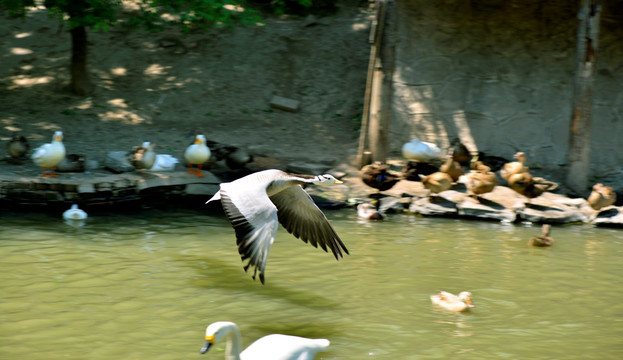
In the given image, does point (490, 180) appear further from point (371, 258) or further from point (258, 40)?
point (258, 40)

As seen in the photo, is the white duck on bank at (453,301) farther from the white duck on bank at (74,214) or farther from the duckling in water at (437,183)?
the white duck on bank at (74,214)

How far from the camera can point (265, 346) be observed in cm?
475

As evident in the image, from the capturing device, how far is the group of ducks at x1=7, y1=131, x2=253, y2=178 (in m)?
9.78

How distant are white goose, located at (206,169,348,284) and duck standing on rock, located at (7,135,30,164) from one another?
5308 mm

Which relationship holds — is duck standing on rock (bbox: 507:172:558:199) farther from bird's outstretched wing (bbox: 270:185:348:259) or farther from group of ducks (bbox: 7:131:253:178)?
bird's outstretched wing (bbox: 270:185:348:259)

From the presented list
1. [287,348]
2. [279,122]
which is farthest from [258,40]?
[287,348]

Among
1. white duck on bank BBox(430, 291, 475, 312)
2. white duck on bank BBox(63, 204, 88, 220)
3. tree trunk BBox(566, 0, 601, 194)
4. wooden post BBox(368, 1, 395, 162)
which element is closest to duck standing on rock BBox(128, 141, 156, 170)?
white duck on bank BBox(63, 204, 88, 220)

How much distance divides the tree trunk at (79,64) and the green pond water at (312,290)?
5.41 meters

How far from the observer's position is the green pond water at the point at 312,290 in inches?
214

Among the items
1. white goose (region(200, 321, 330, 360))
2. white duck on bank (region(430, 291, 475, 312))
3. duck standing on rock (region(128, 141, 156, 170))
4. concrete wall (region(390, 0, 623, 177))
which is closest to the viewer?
white goose (region(200, 321, 330, 360))

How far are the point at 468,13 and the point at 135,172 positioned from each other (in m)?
6.55

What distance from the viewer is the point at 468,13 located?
12734 mm

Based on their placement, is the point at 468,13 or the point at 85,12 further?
the point at 468,13

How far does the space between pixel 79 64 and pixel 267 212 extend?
9774 mm
